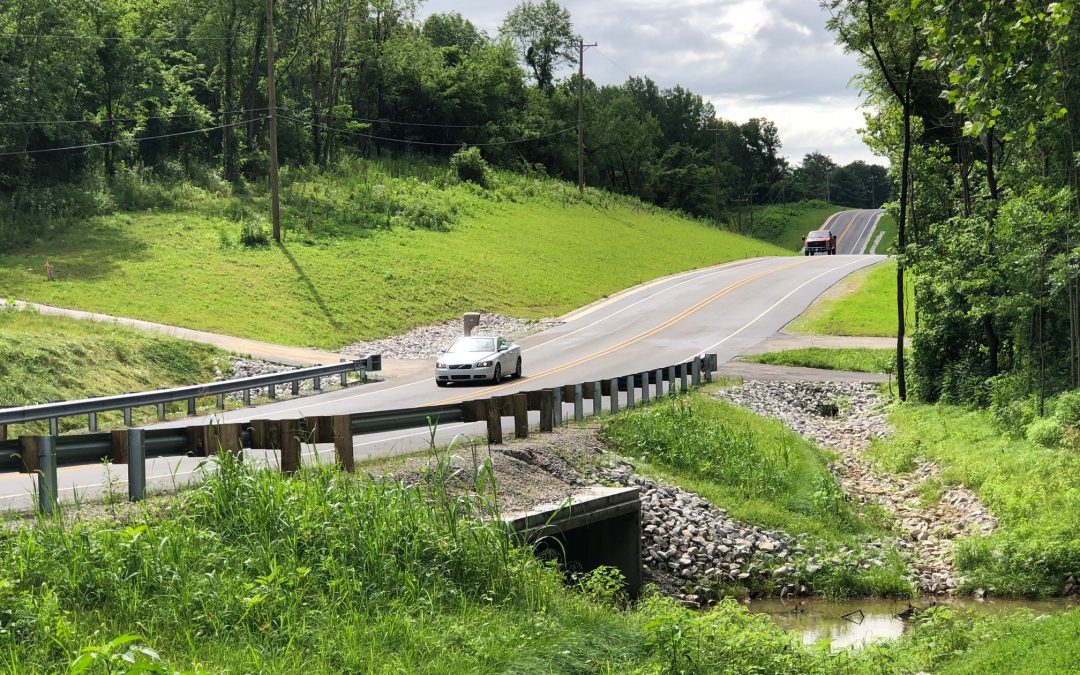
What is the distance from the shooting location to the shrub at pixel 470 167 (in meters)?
68.7

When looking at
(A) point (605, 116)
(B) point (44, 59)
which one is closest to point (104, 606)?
(B) point (44, 59)

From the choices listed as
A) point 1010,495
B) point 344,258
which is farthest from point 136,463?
point 344,258

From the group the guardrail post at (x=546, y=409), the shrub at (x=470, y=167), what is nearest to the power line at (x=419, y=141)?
the shrub at (x=470, y=167)

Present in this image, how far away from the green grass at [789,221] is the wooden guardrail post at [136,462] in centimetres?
10539

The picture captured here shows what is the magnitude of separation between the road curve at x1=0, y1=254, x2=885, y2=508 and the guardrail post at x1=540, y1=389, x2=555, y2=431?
208 centimetres

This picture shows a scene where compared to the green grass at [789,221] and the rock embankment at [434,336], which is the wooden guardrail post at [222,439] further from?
the green grass at [789,221]

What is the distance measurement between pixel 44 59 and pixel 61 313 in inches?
773

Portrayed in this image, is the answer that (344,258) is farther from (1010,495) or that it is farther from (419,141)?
(1010,495)

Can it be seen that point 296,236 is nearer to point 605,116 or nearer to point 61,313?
point 61,313

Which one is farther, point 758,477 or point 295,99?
point 295,99

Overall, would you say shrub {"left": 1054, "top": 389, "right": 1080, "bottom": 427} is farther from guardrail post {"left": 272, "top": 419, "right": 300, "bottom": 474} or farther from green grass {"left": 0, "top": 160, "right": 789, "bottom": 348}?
green grass {"left": 0, "top": 160, "right": 789, "bottom": 348}

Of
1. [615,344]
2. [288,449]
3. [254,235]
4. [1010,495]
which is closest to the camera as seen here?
[288,449]

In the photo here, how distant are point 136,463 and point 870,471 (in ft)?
52.3

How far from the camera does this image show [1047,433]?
17906 mm
